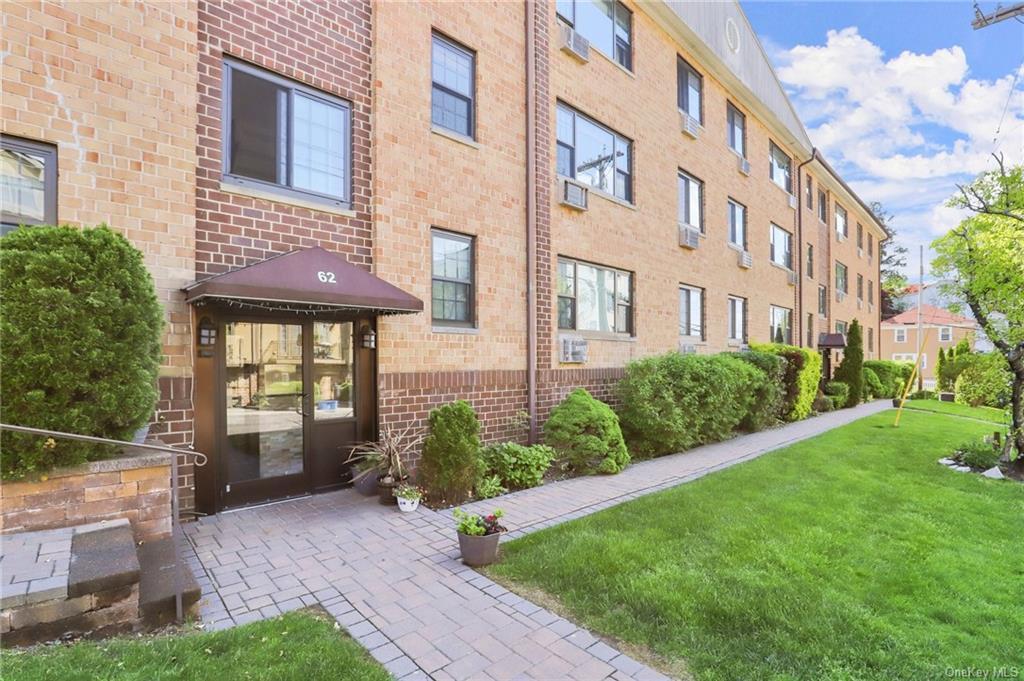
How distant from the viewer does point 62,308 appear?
3629mm

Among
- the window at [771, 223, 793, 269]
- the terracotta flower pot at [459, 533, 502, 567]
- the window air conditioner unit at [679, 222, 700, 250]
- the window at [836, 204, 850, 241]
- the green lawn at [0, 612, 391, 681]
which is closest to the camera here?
the green lawn at [0, 612, 391, 681]

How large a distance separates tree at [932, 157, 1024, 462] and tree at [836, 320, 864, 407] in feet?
39.2

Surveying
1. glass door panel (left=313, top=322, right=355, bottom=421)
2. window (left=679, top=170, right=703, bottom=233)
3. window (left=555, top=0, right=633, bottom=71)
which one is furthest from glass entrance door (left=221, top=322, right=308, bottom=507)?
window (left=679, top=170, right=703, bottom=233)

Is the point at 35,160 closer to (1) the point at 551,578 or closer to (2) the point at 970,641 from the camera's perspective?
(1) the point at 551,578

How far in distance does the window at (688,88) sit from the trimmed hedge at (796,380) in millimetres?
7230

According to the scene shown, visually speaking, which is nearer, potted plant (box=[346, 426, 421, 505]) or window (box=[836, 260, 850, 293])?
potted plant (box=[346, 426, 421, 505])

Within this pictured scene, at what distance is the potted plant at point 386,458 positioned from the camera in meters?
6.23

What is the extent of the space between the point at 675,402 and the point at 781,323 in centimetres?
1205

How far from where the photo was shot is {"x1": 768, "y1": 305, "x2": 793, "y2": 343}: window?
18487 mm

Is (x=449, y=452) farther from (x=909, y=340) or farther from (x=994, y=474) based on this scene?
(x=909, y=340)

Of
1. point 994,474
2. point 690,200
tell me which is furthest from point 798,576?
point 690,200

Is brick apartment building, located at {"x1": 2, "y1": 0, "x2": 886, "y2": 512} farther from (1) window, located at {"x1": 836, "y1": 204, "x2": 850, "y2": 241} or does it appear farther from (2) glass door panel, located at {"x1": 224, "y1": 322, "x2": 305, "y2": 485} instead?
(1) window, located at {"x1": 836, "y1": 204, "x2": 850, "y2": 241}

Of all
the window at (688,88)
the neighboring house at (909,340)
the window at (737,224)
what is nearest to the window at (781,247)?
the window at (737,224)

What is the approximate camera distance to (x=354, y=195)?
6828 millimetres
